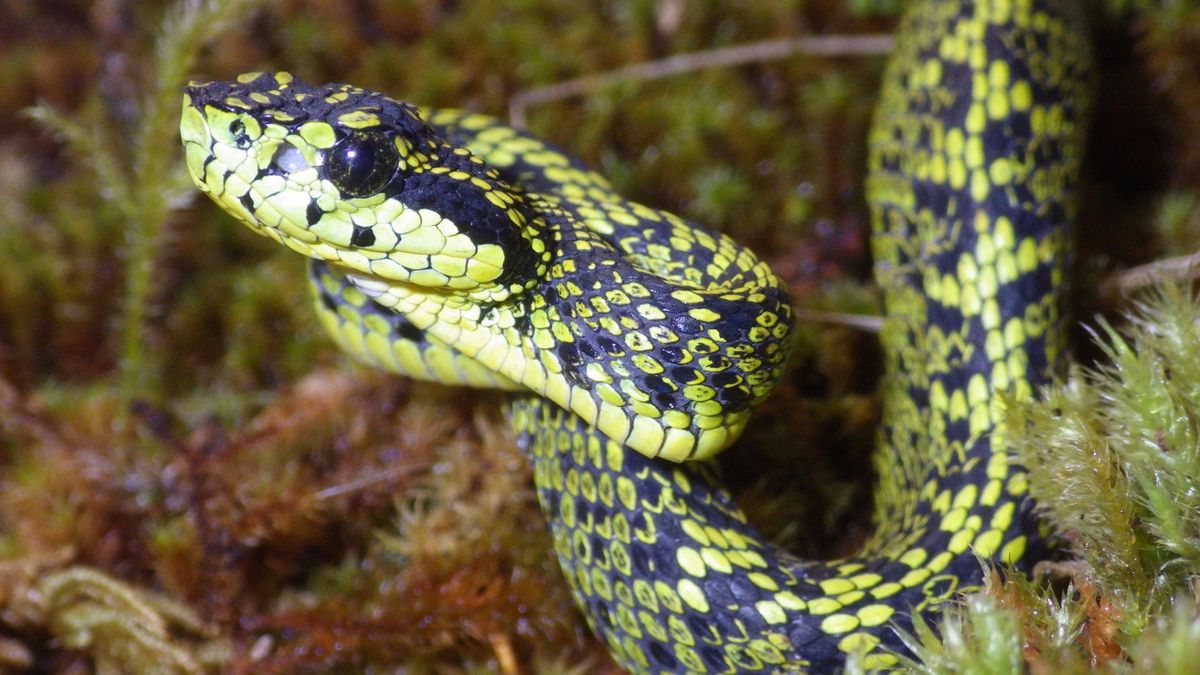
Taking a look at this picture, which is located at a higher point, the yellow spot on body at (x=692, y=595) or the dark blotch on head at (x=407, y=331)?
the dark blotch on head at (x=407, y=331)

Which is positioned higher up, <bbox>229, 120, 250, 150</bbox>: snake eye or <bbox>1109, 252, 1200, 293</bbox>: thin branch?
<bbox>229, 120, 250, 150</bbox>: snake eye

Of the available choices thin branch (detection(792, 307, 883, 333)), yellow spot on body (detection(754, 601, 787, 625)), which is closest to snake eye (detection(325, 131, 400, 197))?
yellow spot on body (detection(754, 601, 787, 625))

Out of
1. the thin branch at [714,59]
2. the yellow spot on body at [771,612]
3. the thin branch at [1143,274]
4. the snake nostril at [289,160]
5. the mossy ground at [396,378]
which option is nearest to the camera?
the snake nostril at [289,160]

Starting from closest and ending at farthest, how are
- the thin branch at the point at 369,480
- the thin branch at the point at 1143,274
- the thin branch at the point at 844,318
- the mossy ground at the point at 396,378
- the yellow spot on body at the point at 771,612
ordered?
1. the yellow spot on body at the point at 771,612
2. the mossy ground at the point at 396,378
3. the thin branch at the point at 369,480
4. the thin branch at the point at 1143,274
5. the thin branch at the point at 844,318

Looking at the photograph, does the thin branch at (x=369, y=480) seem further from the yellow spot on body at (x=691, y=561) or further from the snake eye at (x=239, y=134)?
the snake eye at (x=239, y=134)

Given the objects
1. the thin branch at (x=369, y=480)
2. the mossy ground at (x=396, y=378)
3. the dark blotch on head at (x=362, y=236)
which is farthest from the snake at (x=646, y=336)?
the thin branch at (x=369, y=480)

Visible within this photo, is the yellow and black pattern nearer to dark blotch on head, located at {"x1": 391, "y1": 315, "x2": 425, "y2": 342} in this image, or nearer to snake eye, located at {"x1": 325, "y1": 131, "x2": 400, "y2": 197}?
snake eye, located at {"x1": 325, "y1": 131, "x2": 400, "y2": 197}
